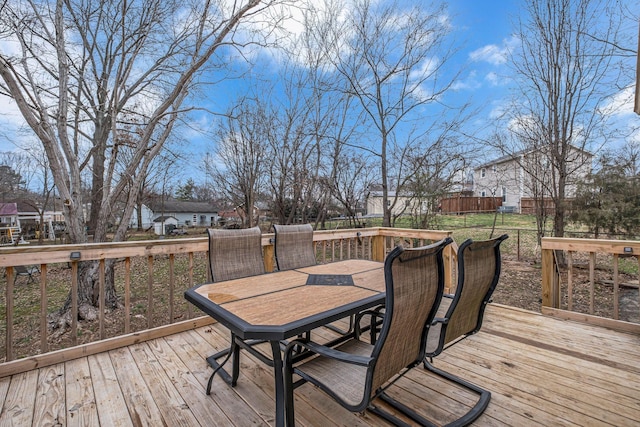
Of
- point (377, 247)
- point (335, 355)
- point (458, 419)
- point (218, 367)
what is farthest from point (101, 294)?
point (377, 247)

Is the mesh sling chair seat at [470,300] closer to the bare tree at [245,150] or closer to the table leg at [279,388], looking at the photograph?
the table leg at [279,388]

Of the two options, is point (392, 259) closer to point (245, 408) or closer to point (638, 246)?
point (245, 408)

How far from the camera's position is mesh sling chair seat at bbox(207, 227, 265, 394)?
2.53 meters

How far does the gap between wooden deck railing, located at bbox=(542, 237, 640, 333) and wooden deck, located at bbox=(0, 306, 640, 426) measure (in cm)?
43

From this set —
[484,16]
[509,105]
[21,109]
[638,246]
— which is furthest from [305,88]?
[638,246]

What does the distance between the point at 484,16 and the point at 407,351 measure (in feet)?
23.3

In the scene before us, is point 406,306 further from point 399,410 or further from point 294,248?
point 294,248

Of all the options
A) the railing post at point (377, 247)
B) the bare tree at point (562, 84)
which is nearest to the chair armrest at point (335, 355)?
the railing post at point (377, 247)

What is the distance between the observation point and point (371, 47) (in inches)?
251

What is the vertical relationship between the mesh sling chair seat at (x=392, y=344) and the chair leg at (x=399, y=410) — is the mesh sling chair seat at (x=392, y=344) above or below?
above

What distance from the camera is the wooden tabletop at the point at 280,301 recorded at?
144cm

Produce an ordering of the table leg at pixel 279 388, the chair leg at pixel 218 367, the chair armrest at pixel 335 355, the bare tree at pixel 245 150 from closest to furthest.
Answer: the chair armrest at pixel 335 355 < the table leg at pixel 279 388 < the chair leg at pixel 218 367 < the bare tree at pixel 245 150

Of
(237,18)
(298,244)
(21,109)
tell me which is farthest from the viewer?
(237,18)

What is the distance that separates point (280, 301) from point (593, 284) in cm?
328
